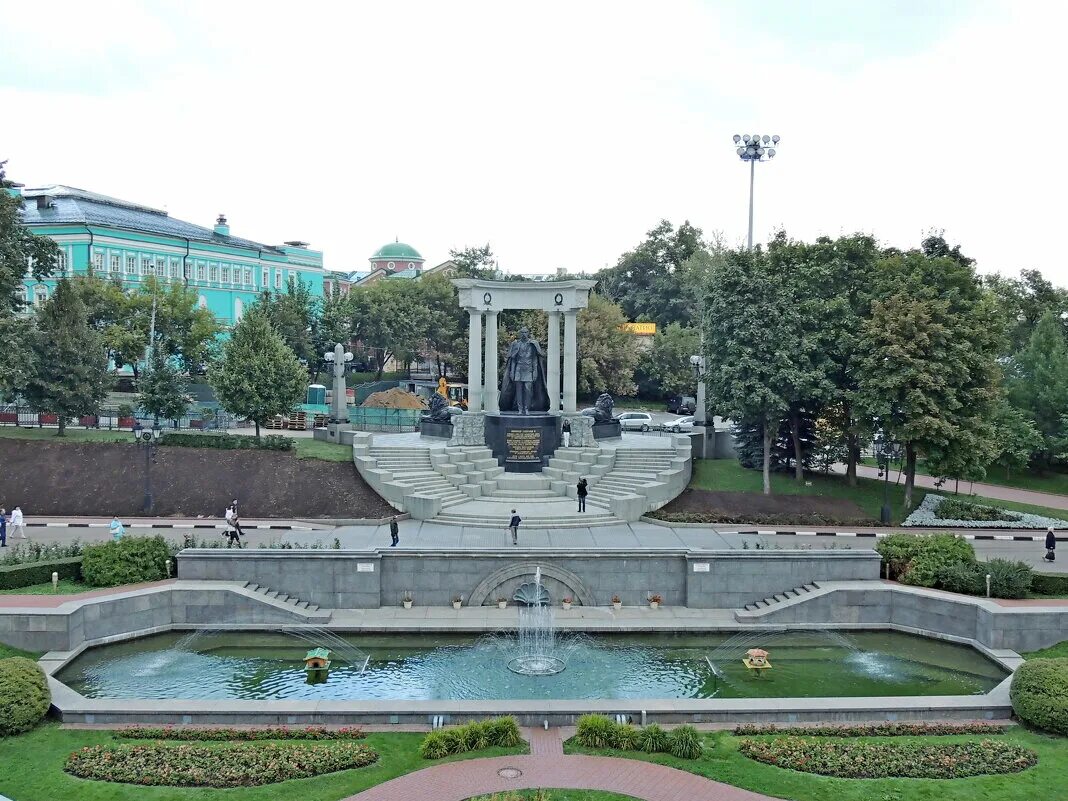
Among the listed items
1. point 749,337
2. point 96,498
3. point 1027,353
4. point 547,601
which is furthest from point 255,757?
point 1027,353

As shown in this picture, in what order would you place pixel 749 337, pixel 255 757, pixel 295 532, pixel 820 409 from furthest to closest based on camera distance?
pixel 820 409, pixel 749 337, pixel 295 532, pixel 255 757

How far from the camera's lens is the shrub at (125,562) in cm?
2495

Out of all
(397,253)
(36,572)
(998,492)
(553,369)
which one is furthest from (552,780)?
(397,253)

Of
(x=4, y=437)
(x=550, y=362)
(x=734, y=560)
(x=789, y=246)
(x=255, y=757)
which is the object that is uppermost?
(x=789, y=246)

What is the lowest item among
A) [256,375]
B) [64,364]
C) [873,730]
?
[873,730]

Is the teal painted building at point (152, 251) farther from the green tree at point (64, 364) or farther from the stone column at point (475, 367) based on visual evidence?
the stone column at point (475, 367)

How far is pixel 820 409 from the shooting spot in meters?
37.0

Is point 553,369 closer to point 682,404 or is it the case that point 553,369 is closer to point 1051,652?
point 1051,652

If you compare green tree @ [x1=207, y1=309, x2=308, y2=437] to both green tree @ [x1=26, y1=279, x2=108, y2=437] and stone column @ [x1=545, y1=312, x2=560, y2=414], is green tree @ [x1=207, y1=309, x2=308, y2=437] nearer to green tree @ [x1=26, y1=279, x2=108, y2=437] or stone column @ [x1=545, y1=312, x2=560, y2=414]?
green tree @ [x1=26, y1=279, x2=108, y2=437]

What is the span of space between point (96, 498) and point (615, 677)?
2223 cm

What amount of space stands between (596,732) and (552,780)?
177cm

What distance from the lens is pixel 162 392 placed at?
40781mm

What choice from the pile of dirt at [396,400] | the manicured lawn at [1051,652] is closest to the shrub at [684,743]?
the manicured lawn at [1051,652]

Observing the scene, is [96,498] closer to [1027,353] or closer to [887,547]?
[887,547]
